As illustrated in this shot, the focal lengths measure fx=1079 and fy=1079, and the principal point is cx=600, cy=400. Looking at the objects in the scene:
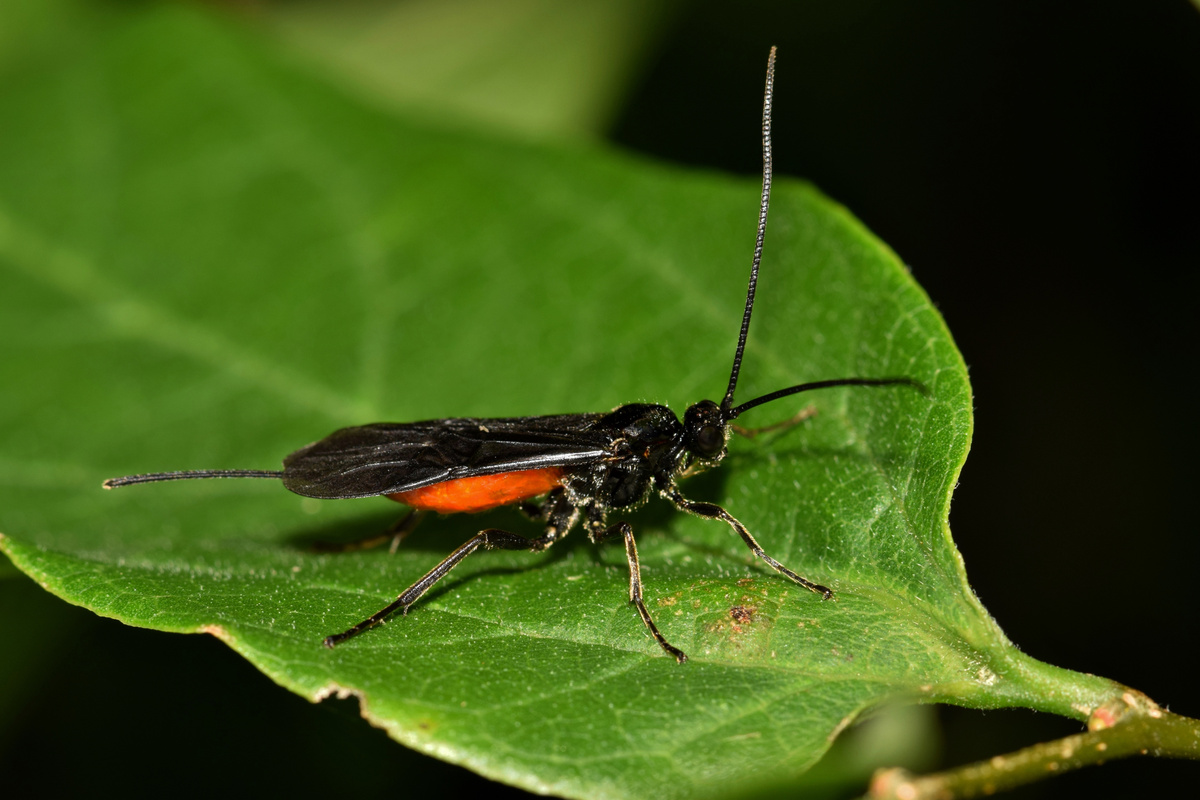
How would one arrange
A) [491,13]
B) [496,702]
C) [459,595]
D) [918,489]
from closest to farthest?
[496,702] < [918,489] < [459,595] < [491,13]

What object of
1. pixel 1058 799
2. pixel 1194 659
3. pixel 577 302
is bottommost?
pixel 1058 799

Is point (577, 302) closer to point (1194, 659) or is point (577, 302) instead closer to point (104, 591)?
point (104, 591)

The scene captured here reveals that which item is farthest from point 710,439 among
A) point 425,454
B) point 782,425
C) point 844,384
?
point 425,454

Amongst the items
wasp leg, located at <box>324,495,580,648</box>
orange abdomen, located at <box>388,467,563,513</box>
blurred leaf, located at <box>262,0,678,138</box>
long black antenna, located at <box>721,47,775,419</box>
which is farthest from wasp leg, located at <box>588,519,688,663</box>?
blurred leaf, located at <box>262,0,678,138</box>

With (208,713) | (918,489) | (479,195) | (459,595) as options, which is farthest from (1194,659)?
(208,713)

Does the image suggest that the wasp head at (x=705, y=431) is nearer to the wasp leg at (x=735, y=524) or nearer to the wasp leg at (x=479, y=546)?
the wasp leg at (x=735, y=524)

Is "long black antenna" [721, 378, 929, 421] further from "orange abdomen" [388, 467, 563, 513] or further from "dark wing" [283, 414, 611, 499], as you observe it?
"orange abdomen" [388, 467, 563, 513]

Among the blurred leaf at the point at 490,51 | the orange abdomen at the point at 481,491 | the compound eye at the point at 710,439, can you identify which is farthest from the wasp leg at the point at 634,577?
the blurred leaf at the point at 490,51
